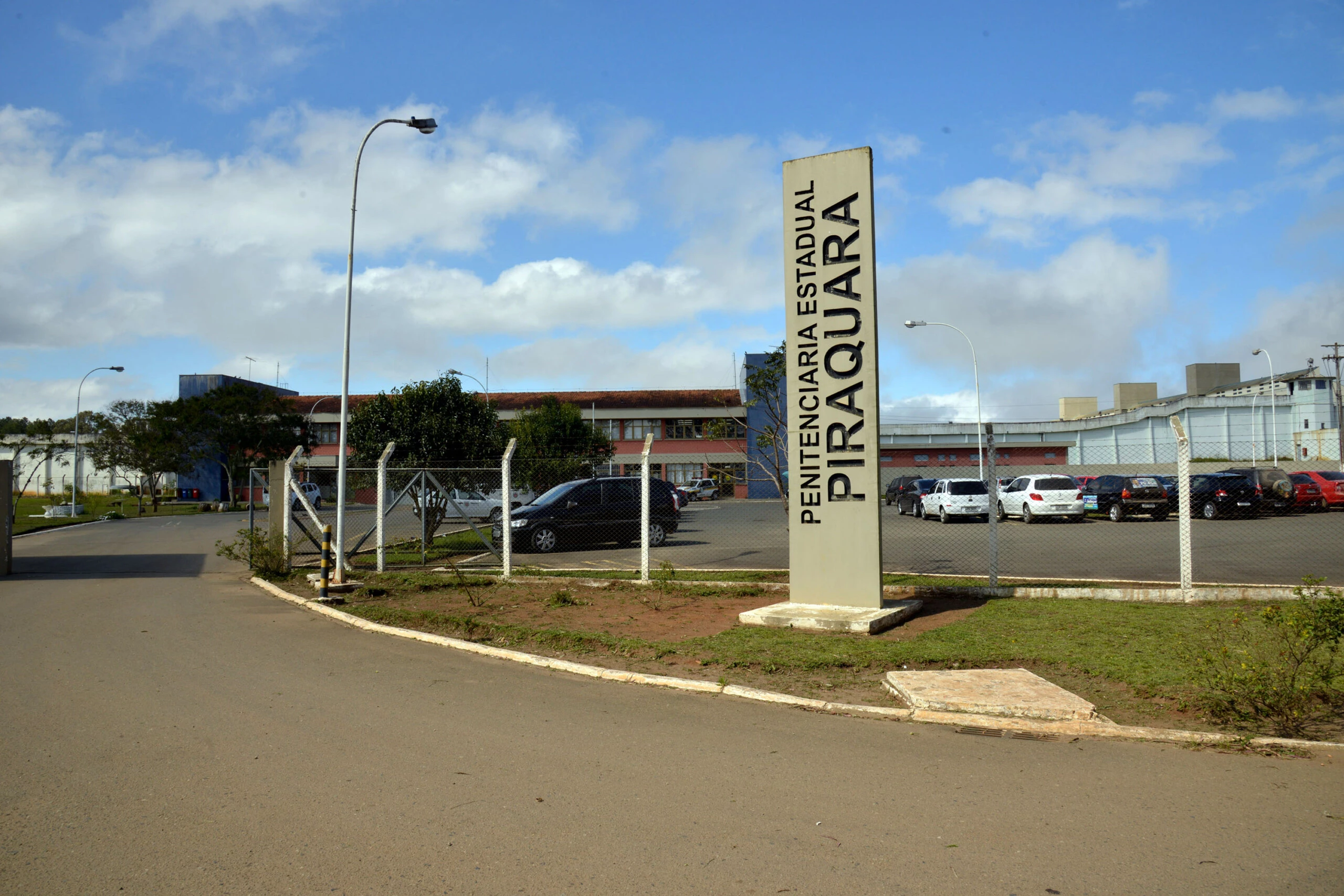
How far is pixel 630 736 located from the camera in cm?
570

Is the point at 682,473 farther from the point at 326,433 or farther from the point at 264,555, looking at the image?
the point at 264,555

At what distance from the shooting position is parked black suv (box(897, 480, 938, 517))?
3466 centimetres

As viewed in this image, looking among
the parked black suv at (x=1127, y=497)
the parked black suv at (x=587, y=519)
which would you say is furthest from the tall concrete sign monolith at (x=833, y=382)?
the parked black suv at (x=1127, y=497)

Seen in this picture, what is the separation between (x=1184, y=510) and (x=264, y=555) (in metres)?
14.5

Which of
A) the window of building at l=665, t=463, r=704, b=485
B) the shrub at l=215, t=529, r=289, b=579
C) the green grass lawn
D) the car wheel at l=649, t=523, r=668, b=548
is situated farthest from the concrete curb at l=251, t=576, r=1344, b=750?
the window of building at l=665, t=463, r=704, b=485

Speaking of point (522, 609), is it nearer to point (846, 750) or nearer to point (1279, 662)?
point (846, 750)

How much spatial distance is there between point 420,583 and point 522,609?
3.22m

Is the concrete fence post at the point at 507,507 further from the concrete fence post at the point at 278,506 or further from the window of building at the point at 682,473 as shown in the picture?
the window of building at the point at 682,473

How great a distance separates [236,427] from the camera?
52656 millimetres

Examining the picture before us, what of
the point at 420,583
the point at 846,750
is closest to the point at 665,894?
the point at 846,750

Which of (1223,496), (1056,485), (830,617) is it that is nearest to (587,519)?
(830,617)

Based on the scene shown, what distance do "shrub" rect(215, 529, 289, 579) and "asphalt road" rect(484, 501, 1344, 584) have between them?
424 cm

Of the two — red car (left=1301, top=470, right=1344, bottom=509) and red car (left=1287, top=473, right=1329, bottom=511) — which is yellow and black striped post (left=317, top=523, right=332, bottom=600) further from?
red car (left=1301, top=470, right=1344, bottom=509)

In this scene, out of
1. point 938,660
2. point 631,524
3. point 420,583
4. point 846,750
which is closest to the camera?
point 846,750
